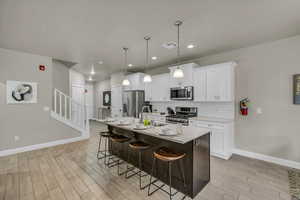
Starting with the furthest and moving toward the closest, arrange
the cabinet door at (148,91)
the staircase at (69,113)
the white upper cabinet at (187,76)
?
the cabinet door at (148,91), the staircase at (69,113), the white upper cabinet at (187,76)

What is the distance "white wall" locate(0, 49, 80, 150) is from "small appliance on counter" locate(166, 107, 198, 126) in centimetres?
360

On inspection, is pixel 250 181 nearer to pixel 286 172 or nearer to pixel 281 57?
pixel 286 172

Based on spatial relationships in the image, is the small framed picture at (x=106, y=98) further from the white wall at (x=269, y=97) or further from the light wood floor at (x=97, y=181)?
the white wall at (x=269, y=97)

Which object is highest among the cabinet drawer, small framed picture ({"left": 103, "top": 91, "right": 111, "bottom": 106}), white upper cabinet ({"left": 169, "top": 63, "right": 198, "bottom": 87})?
white upper cabinet ({"left": 169, "top": 63, "right": 198, "bottom": 87})

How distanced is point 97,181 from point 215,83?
11.5 feet

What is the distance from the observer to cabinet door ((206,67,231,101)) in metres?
3.40

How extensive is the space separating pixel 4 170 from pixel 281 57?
6.44 meters

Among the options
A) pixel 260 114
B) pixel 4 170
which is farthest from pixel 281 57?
pixel 4 170

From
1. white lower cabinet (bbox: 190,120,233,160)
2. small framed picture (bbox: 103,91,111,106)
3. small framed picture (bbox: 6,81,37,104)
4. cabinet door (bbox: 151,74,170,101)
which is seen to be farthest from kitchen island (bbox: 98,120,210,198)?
small framed picture (bbox: 103,91,111,106)

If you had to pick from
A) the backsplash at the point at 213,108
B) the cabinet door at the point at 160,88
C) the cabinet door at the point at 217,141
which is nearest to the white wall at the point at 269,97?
the backsplash at the point at 213,108

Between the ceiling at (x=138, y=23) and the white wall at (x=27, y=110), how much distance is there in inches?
18.0

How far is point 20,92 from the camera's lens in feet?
12.3

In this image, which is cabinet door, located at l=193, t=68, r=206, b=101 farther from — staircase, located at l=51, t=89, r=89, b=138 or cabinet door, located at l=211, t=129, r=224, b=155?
staircase, located at l=51, t=89, r=89, b=138

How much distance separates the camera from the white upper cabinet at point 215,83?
339 cm
